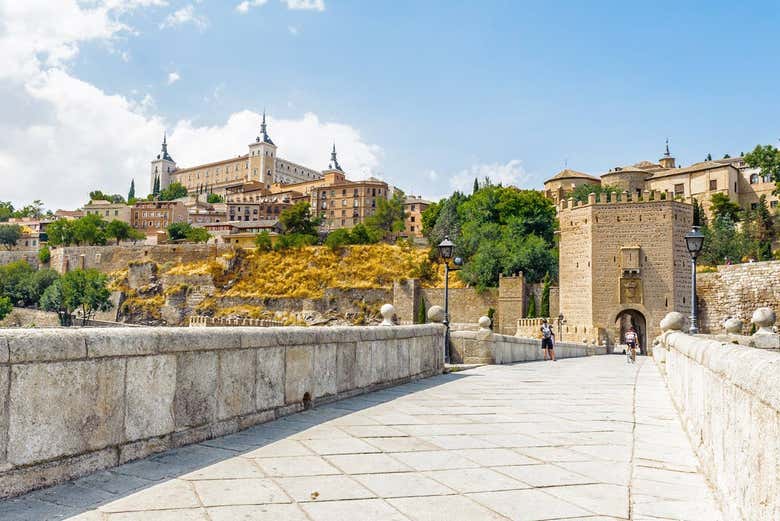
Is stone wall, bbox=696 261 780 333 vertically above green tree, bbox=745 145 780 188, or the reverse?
green tree, bbox=745 145 780 188

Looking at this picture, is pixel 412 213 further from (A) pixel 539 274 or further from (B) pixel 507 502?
(B) pixel 507 502

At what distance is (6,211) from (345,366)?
163874mm

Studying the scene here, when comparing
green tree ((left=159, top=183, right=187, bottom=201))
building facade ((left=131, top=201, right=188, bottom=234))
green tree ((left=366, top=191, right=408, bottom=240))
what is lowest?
green tree ((left=366, top=191, right=408, bottom=240))

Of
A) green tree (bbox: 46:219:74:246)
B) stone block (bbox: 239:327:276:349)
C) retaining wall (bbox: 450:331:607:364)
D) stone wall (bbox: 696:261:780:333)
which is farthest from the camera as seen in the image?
green tree (bbox: 46:219:74:246)

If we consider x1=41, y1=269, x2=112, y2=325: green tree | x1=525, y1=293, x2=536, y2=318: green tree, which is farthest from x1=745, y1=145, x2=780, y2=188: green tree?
x1=41, y1=269, x2=112, y2=325: green tree

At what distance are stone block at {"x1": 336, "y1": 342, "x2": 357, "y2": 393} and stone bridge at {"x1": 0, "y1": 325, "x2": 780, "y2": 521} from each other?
0.20 ft

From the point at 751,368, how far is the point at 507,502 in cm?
151

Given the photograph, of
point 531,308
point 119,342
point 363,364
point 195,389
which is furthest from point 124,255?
point 119,342

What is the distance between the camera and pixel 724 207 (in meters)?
67.5

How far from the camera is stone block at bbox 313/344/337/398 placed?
7.09 meters

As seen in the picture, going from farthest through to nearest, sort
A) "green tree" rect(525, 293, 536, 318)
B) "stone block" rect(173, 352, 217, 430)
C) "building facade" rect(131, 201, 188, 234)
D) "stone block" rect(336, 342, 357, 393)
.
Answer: "building facade" rect(131, 201, 188, 234) < "green tree" rect(525, 293, 536, 318) < "stone block" rect(336, 342, 357, 393) < "stone block" rect(173, 352, 217, 430)

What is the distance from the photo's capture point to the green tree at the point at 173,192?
484 ft

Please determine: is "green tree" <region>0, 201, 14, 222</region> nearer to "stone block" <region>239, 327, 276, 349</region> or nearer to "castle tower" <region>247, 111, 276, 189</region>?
"castle tower" <region>247, 111, 276, 189</region>

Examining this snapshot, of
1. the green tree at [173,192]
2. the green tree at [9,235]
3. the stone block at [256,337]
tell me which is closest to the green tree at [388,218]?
the green tree at [9,235]
